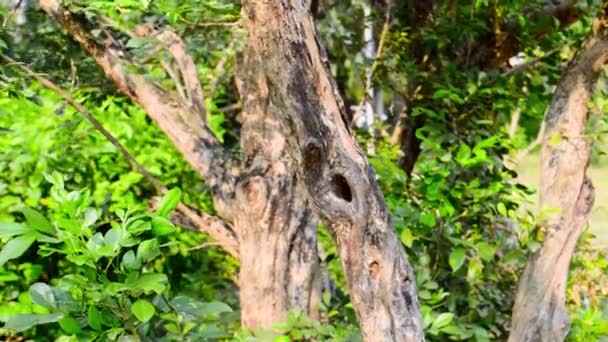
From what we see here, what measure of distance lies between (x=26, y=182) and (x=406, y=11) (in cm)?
197

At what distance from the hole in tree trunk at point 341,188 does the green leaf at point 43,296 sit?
66cm

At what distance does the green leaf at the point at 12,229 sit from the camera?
1.44 m

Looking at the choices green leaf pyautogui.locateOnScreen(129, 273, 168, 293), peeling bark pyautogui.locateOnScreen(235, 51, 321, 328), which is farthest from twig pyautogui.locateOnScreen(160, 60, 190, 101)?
green leaf pyautogui.locateOnScreen(129, 273, 168, 293)

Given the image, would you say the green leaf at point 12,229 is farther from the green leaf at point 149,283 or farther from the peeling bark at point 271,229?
the peeling bark at point 271,229

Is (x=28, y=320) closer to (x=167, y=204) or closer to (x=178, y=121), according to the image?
(x=167, y=204)

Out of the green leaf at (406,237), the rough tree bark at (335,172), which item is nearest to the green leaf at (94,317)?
the rough tree bark at (335,172)

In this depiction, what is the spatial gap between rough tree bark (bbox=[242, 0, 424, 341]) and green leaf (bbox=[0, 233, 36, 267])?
0.65 metres

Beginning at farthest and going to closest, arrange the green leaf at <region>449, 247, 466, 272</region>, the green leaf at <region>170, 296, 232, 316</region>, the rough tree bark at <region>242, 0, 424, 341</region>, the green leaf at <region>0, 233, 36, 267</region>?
the green leaf at <region>449, 247, 466, 272</region> → the rough tree bark at <region>242, 0, 424, 341</region> → the green leaf at <region>170, 296, 232, 316</region> → the green leaf at <region>0, 233, 36, 267</region>

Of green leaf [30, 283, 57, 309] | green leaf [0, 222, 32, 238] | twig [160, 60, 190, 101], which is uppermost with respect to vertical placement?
twig [160, 60, 190, 101]

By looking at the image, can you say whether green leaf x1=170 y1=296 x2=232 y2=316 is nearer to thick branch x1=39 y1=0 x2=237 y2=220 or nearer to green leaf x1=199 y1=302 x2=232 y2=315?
green leaf x1=199 y1=302 x2=232 y2=315

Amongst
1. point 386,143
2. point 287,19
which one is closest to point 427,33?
point 386,143

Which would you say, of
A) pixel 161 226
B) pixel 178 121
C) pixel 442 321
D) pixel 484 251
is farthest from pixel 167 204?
pixel 484 251

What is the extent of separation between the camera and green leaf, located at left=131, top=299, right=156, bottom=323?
1485mm

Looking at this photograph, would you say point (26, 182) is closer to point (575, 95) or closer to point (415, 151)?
point (415, 151)
